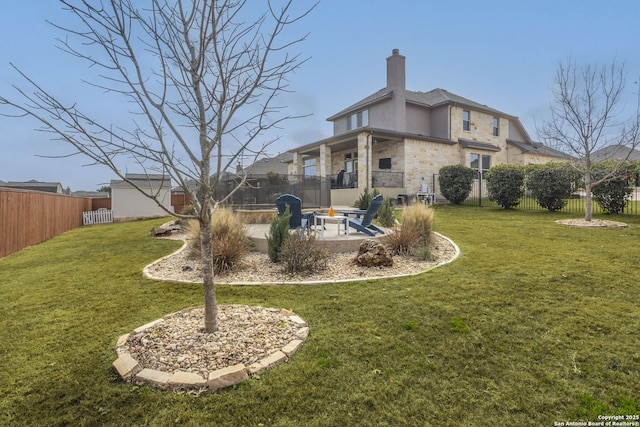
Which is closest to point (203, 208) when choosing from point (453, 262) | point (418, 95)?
point (453, 262)

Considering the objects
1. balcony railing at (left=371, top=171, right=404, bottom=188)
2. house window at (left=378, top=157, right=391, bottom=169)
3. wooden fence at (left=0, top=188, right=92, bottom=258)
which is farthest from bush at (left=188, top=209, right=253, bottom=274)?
house window at (left=378, top=157, right=391, bottom=169)

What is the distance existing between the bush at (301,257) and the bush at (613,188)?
11.2 meters

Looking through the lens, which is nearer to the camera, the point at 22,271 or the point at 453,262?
the point at 453,262

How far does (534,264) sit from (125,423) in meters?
6.11

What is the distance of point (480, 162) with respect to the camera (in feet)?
72.2

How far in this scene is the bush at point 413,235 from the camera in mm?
6867

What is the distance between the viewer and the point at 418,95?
80.5 feet

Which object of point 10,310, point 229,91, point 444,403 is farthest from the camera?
point 10,310

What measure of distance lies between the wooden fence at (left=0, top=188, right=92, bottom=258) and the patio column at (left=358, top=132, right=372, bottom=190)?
1438 cm

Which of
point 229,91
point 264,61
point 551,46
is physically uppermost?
point 551,46

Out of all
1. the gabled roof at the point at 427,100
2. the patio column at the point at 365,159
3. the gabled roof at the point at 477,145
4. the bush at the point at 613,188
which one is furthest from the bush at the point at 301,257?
the gabled roof at the point at 477,145

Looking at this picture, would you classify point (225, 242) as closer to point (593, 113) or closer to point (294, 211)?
point (294, 211)

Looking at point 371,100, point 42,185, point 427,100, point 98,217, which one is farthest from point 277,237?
point 42,185

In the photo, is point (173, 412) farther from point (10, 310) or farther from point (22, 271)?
point (22, 271)
